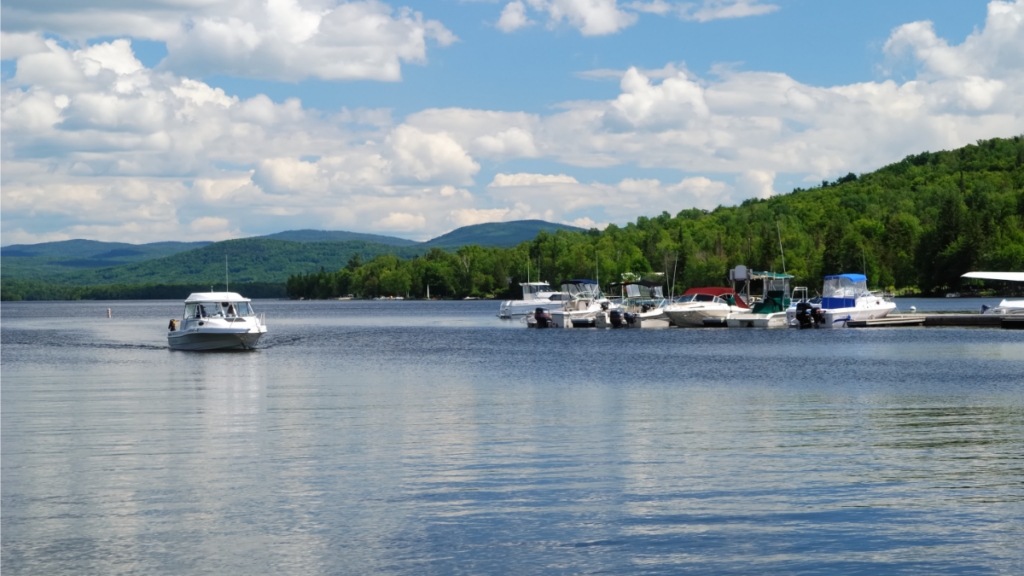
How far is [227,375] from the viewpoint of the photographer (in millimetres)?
44812

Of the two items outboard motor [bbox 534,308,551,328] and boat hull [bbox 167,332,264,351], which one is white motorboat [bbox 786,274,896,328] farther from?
boat hull [bbox 167,332,264,351]

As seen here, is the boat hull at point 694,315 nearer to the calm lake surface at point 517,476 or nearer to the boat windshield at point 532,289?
the boat windshield at point 532,289

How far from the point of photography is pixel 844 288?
8788cm

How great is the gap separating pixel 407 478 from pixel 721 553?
6983 mm

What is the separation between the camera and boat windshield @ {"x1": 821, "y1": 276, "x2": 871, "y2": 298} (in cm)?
8725

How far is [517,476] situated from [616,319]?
75967mm

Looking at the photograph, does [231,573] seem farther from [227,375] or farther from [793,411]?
[227,375]

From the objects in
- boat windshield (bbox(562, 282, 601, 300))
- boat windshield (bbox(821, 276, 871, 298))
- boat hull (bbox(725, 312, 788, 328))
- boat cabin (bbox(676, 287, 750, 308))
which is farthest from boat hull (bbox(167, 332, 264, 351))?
boat windshield (bbox(562, 282, 601, 300))

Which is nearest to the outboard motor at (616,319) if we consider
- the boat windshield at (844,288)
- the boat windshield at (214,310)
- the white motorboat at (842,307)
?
the white motorboat at (842,307)

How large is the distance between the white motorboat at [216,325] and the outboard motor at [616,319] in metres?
38.9

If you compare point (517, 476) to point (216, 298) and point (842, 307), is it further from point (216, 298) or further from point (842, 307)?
point (842, 307)

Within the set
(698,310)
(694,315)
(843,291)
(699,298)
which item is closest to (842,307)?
(843,291)

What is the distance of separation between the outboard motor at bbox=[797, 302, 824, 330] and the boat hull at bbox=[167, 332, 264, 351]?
4487 cm

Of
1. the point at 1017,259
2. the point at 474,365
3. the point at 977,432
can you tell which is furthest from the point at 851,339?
the point at 1017,259
